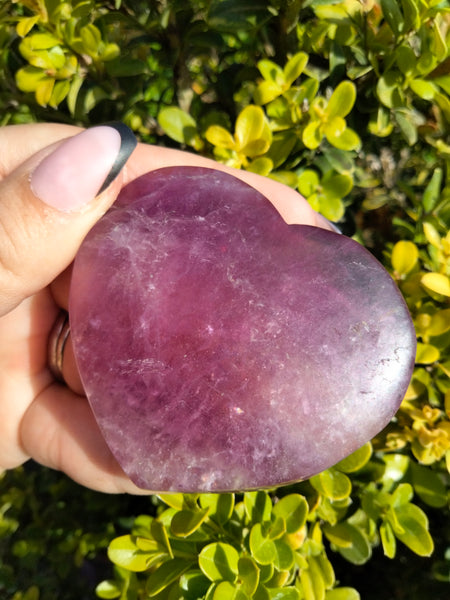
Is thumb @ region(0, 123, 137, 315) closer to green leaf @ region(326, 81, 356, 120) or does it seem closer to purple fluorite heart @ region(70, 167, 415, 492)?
purple fluorite heart @ region(70, 167, 415, 492)

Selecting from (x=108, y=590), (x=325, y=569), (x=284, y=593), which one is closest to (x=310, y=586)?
(x=325, y=569)

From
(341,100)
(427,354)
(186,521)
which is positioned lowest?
(186,521)

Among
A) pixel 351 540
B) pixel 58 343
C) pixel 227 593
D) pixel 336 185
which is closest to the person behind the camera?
pixel 227 593

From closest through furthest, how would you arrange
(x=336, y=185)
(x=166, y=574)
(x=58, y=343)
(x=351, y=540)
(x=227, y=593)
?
(x=227, y=593) → (x=166, y=574) → (x=351, y=540) → (x=336, y=185) → (x=58, y=343)

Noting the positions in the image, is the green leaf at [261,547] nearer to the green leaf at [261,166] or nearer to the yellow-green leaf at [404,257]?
the yellow-green leaf at [404,257]

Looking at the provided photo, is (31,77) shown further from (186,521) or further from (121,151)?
(186,521)

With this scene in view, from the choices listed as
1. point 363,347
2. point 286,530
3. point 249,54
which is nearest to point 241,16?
point 249,54

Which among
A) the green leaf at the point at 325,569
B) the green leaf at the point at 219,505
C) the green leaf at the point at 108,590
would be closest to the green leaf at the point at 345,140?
the green leaf at the point at 219,505

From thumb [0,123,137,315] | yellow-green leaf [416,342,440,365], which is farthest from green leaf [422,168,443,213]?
thumb [0,123,137,315]
